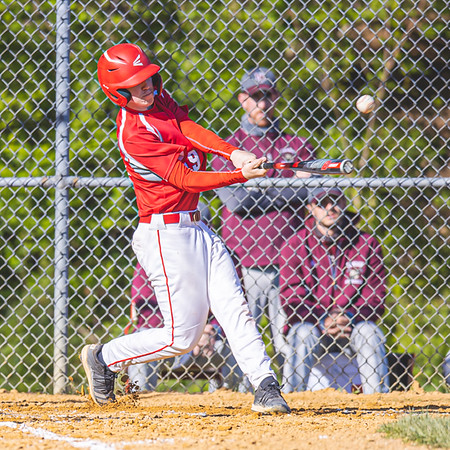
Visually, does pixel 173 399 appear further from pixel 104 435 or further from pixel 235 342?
pixel 104 435

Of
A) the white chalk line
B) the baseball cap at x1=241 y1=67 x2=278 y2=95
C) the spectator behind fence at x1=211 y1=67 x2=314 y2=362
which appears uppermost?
the baseball cap at x1=241 y1=67 x2=278 y2=95

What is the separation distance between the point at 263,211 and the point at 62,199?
1313mm

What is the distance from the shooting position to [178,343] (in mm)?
3566

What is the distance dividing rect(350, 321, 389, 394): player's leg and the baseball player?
1358 millimetres

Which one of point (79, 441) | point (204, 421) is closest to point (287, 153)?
point (204, 421)

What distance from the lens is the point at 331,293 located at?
4902mm

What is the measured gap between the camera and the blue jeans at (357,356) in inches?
185

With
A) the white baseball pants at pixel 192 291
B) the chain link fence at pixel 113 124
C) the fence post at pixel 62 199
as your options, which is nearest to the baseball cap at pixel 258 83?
the chain link fence at pixel 113 124

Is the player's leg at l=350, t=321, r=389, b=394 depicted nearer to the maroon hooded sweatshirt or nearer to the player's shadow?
the maroon hooded sweatshirt

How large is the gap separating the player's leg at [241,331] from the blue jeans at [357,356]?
1.19m

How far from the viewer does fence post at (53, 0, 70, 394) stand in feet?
15.0

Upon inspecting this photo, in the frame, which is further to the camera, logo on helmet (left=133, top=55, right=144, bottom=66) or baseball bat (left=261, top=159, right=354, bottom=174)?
logo on helmet (left=133, top=55, right=144, bottom=66)

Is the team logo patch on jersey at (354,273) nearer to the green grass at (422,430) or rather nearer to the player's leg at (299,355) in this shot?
the player's leg at (299,355)

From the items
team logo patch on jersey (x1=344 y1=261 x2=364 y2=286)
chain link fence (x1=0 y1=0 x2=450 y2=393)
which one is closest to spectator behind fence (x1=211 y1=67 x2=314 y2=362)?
team logo patch on jersey (x1=344 y1=261 x2=364 y2=286)
